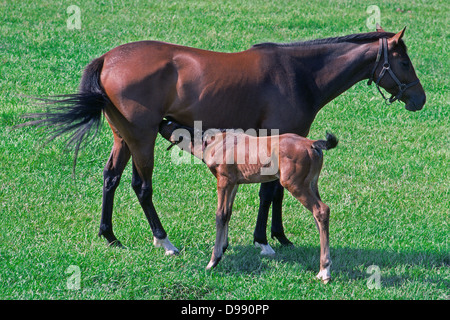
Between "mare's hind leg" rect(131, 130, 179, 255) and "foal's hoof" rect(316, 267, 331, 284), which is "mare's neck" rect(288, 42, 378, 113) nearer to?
"foal's hoof" rect(316, 267, 331, 284)

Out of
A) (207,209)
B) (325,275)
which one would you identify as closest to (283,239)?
(325,275)

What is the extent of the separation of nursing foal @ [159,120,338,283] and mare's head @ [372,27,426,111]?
1.38 metres

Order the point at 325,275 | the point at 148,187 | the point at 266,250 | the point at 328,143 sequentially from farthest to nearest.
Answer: the point at 266,250, the point at 148,187, the point at 325,275, the point at 328,143

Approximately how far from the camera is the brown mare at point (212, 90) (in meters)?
6.17

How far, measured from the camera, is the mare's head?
A: 660 centimetres

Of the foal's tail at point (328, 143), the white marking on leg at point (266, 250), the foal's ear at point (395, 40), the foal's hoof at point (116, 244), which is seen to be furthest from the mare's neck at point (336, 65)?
the foal's hoof at point (116, 244)

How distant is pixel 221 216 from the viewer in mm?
6035

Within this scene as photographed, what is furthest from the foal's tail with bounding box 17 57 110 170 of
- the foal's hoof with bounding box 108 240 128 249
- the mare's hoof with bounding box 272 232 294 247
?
the mare's hoof with bounding box 272 232 294 247

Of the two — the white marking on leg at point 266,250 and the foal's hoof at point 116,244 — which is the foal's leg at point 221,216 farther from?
the foal's hoof at point 116,244

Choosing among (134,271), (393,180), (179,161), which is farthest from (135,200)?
(393,180)

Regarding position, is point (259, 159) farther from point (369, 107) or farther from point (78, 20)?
point (78, 20)

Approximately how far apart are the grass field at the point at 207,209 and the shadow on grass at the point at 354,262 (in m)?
0.02

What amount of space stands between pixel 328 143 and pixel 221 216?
121 cm

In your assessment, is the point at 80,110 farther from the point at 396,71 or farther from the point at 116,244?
the point at 396,71
